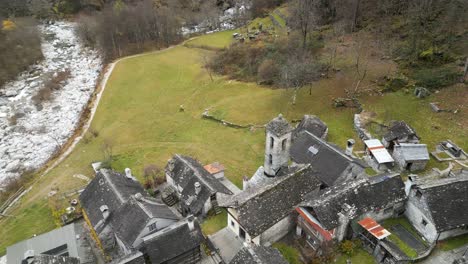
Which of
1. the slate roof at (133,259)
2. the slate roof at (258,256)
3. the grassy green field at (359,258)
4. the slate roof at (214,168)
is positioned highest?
the slate roof at (258,256)

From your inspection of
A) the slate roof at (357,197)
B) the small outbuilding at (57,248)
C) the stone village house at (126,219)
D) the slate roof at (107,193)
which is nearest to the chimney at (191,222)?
the stone village house at (126,219)

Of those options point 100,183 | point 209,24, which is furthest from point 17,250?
point 209,24

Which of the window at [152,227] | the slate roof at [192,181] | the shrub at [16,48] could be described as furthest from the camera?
the shrub at [16,48]

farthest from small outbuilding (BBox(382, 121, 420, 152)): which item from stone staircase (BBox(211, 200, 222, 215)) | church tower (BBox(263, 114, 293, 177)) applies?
stone staircase (BBox(211, 200, 222, 215))

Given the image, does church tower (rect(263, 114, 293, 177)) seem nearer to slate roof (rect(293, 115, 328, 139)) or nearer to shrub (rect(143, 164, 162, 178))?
slate roof (rect(293, 115, 328, 139))

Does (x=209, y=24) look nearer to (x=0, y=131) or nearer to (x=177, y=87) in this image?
(x=177, y=87)

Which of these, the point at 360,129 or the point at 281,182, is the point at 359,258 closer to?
the point at 281,182

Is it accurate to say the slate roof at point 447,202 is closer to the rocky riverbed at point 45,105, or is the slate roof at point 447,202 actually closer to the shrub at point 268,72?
the shrub at point 268,72
